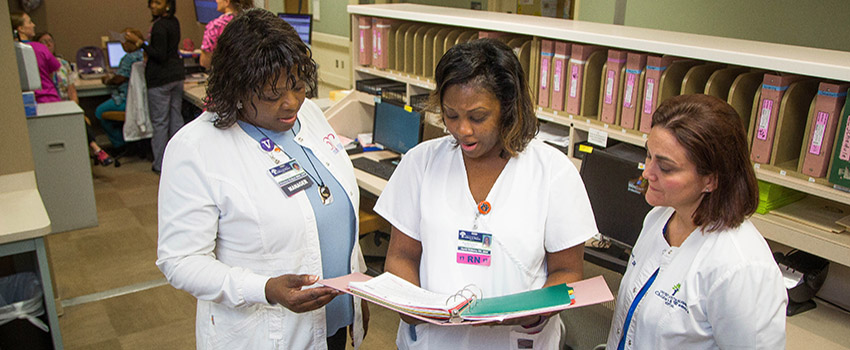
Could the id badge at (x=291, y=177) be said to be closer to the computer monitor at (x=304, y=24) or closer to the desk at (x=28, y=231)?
the desk at (x=28, y=231)

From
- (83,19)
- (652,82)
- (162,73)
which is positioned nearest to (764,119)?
(652,82)

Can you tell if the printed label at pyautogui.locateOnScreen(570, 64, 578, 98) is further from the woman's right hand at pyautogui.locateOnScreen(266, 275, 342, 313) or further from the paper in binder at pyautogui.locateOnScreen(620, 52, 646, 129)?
the woman's right hand at pyautogui.locateOnScreen(266, 275, 342, 313)

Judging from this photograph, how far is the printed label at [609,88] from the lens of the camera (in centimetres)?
A: 246

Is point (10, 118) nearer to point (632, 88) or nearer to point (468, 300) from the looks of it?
point (468, 300)

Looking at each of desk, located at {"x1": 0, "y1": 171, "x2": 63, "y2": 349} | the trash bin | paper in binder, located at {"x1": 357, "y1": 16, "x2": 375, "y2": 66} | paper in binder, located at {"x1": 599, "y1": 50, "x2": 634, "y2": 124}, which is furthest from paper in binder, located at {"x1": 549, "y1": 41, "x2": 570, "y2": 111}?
the trash bin

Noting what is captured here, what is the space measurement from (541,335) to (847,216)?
1.24m

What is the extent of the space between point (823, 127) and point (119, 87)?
227 inches

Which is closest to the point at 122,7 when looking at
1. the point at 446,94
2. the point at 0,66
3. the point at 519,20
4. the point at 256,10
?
the point at 0,66

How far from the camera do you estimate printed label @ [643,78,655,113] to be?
91.2 inches

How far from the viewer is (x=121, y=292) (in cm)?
358

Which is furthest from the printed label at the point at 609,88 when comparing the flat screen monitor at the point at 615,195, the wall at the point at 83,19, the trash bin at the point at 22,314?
the wall at the point at 83,19

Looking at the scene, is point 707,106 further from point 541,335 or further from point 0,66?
point 0,66

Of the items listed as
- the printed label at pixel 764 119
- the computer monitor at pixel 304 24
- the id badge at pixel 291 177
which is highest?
the computer monitor at pixel 304 24

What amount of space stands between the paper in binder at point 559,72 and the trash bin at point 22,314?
2208 millimetres
